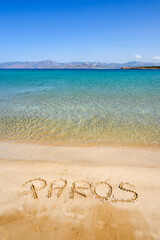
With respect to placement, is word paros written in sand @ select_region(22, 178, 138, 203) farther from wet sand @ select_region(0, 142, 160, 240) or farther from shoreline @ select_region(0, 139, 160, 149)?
shoreline @ select_region(0, 139, 160, 149)

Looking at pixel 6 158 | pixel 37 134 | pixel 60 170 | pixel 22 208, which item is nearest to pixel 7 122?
pixel 37 134

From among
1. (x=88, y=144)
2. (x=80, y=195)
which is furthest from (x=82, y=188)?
(x=88, y=144)

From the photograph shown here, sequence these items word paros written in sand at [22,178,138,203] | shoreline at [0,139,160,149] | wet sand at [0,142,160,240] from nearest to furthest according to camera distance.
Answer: wet sand at [0,142,160,240], word paros written in sand at [22,178,138,203], shoreline at [0,139,160,149]

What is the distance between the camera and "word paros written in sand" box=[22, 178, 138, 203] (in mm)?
4504

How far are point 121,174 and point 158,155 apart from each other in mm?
2422

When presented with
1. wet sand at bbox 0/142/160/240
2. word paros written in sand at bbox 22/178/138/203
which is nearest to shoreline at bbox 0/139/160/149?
wet sand at bbox 0/142/160/240

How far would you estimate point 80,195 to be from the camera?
Result: 4.54 metres

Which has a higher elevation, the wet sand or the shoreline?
the wet sand

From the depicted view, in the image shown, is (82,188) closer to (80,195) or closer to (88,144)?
(80,195)

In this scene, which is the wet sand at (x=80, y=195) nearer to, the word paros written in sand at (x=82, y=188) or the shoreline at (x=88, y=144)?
the word paros written in sand at (x=82, y=188)

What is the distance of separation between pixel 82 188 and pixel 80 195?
0.98 ft

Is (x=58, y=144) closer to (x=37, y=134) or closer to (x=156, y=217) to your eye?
(x=37, y=134)

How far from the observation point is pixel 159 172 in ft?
18.5

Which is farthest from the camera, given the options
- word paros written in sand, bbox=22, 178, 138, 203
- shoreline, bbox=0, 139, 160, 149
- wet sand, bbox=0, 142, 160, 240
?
shoreline, bbox=0, 139, 160, 149
